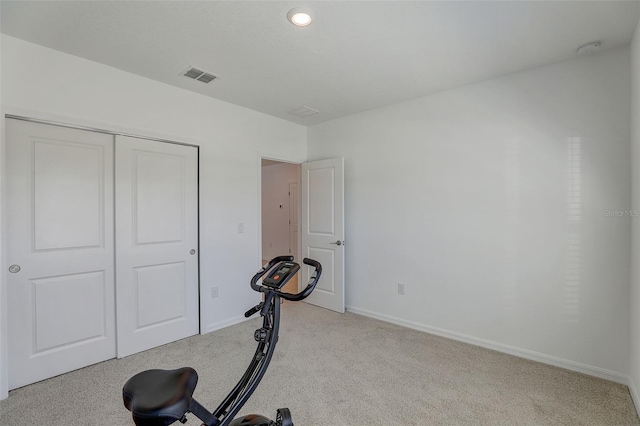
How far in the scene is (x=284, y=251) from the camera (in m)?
7.48

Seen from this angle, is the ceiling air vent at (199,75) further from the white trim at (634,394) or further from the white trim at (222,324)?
the white trim at (634,394)

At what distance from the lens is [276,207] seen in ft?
25.5

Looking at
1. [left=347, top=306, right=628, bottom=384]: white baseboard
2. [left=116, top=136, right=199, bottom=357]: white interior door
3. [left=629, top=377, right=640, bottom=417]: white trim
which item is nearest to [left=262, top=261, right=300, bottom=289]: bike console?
[left=116, top=136, right=199, bottom=357]: white interior door

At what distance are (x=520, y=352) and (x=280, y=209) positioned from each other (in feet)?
19.1

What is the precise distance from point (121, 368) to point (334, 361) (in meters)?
1.81

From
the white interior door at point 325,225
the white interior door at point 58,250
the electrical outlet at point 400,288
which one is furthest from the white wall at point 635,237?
the white interior door at point 58,250

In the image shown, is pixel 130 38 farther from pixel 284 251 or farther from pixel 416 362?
pixel 284 251

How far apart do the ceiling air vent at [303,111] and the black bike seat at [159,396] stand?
3177 millimetres

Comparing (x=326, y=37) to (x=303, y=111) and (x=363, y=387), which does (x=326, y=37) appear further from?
(x=363, y=387)

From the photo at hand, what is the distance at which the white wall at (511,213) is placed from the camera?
2396mm

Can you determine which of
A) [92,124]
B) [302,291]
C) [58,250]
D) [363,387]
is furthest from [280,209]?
[302,291]

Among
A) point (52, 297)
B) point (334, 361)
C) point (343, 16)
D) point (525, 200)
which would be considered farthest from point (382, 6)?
point (52, 297)

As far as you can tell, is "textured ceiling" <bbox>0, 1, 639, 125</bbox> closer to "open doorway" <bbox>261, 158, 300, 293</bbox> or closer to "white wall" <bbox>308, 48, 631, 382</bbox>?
"white wall" <bbox>308, 48, 631, 382</bbox>

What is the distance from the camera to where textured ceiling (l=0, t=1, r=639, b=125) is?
6.27 ft
